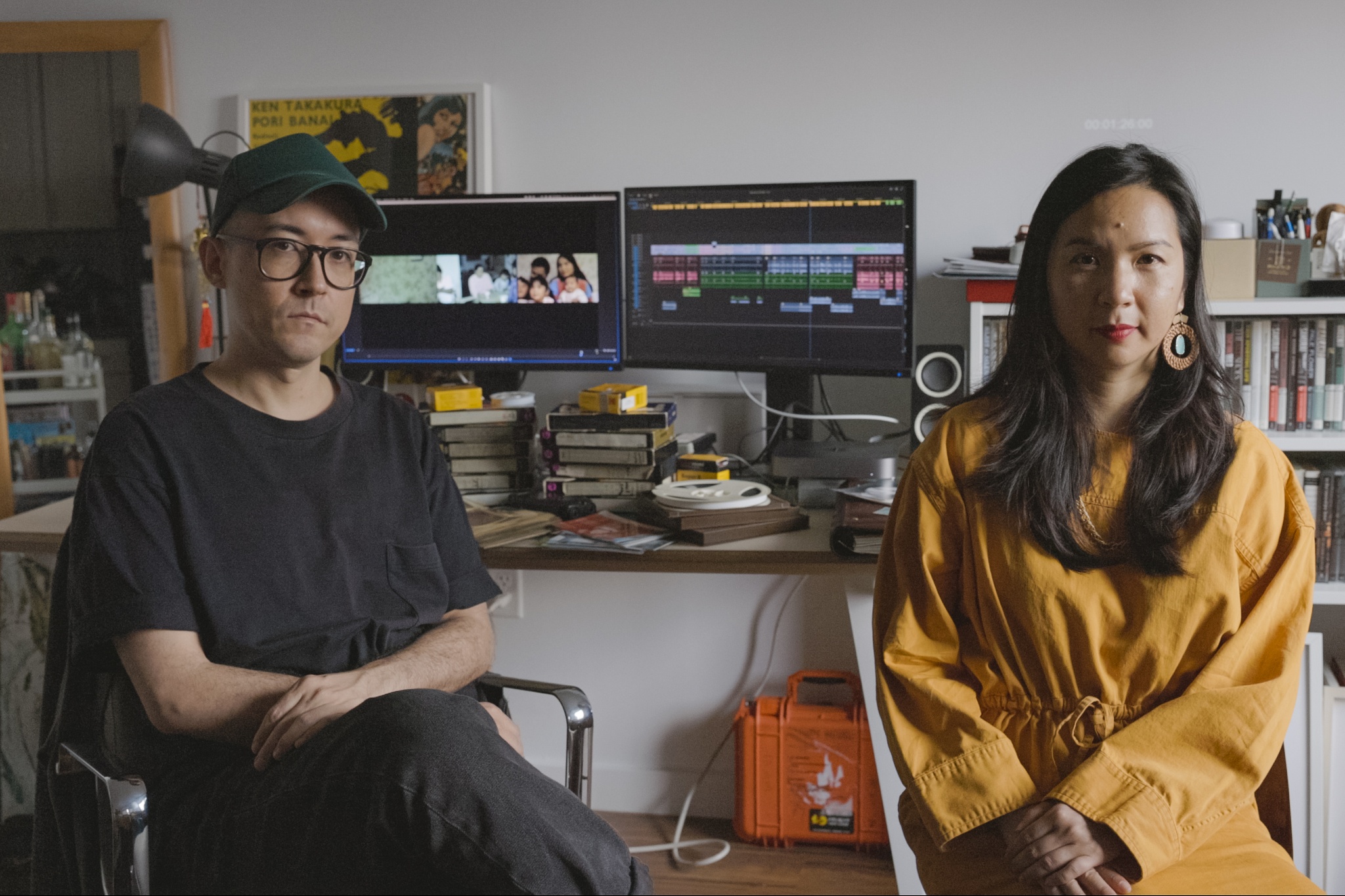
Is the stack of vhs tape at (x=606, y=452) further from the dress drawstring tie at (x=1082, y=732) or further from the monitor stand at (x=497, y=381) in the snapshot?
the dress drawstring tie at (x=1082, y=732)

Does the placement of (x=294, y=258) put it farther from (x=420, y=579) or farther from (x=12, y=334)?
(x=12, y=334)

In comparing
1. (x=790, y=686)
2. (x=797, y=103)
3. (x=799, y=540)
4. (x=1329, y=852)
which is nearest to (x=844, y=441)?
(x=799, y=540)

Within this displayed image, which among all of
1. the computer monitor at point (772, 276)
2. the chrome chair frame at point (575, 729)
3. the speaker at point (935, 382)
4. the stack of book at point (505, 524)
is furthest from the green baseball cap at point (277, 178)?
the speaker at point (935, 382)

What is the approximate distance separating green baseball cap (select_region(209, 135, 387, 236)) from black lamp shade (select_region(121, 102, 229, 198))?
2.51ft

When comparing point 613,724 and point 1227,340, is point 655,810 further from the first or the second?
point 1227,340

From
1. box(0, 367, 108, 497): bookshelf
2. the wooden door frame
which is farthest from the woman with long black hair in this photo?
box(0, 367, 108, 497): bookshelf

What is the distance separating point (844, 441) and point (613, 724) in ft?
3.07

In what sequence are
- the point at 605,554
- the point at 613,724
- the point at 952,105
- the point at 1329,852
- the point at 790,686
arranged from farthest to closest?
the point at 613,724
the point at 790,686
the point at 952,105
the point at 1329,852
the point at 605,554

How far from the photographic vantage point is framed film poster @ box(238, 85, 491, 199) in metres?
2.39

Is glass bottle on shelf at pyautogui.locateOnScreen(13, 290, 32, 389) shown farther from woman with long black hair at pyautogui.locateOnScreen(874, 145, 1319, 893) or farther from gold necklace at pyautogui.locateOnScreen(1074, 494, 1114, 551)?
gold necklace at pyautogui.locateOnScreen(1074, 494, 1114, 551)

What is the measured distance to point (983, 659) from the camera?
129 cm

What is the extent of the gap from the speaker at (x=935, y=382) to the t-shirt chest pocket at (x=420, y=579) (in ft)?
3.21

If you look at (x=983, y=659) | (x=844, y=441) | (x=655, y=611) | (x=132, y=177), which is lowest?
(x=655, y=611)

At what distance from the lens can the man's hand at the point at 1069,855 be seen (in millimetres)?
1124
